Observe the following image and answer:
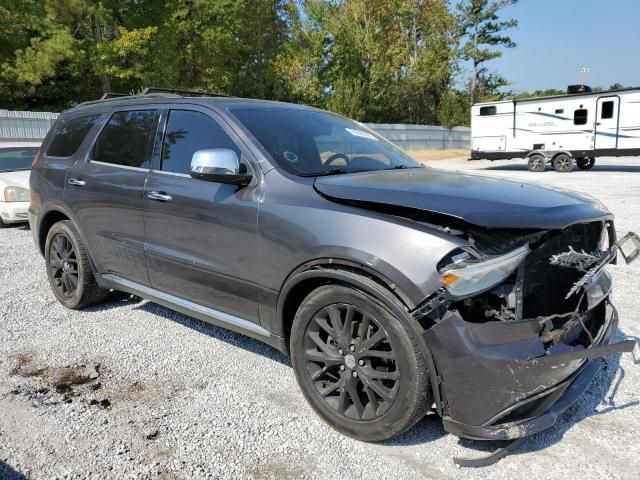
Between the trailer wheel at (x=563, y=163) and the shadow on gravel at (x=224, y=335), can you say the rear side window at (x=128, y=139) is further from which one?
the trailer wheel at (x=563, y=163)

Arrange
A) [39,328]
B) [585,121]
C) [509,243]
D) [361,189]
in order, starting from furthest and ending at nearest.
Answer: [585,121] < [39,328] < [361,189] < [509,243]

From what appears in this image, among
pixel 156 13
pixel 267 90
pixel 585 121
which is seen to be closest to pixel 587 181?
pixel 585 121

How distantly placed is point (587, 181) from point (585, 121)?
16.7 ft

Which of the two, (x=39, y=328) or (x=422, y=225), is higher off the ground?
(x=422, y=225)

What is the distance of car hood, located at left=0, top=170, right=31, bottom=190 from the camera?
886 cm

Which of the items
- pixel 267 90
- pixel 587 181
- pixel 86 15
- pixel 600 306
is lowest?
pixel 587 181

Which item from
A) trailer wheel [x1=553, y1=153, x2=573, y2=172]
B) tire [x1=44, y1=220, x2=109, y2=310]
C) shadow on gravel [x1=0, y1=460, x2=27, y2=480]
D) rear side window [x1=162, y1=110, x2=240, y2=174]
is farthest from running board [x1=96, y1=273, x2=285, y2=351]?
trailer wheel [x1=553, y1=153, x2=573, y2=172]

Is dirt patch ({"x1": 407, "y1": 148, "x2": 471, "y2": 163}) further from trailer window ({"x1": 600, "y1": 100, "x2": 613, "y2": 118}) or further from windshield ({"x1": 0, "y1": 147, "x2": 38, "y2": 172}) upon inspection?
windshield ({"x1": 0, "y1": 147, "x2": 38, "y2": 172})

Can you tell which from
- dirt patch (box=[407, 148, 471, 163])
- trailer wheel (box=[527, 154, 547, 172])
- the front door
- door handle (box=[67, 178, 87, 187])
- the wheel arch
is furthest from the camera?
dirt patch (box=[407, 148, 471, 163])

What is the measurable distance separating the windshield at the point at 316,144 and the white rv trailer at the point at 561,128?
63.1ft

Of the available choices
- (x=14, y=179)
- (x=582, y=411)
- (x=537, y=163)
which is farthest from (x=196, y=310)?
(x=537, y=163)

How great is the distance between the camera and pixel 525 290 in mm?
2641

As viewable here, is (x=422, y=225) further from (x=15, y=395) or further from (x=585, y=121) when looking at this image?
(x=585, y=121)

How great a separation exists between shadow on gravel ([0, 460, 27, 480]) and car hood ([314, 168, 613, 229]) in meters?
2.06
